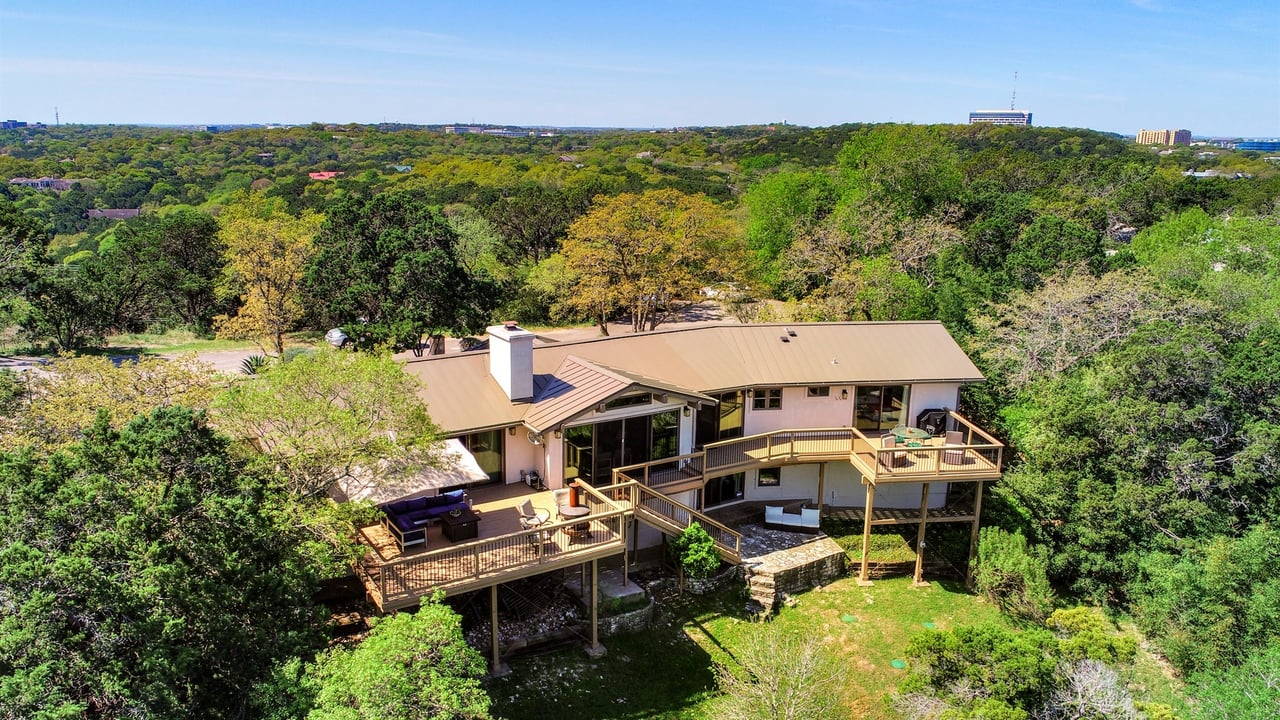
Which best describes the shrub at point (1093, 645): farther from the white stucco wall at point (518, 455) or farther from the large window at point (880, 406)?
the white stucco wall at point (518, 455)

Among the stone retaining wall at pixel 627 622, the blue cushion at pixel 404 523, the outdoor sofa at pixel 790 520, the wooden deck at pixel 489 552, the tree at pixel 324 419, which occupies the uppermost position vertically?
the tree at pixel 324 419

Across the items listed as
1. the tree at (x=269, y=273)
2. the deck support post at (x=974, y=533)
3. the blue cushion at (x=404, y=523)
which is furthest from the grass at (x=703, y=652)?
the tree at (x=269, y=273)

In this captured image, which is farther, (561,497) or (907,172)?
(907,172)

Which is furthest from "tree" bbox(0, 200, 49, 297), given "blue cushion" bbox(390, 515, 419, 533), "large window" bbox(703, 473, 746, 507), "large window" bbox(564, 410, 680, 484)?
"large window" bbox(703, 473, 746, 507)

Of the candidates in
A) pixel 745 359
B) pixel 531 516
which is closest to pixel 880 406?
pixel 745 359


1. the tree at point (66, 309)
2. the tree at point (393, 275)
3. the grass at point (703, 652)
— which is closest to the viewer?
the grass at point (703, 652)

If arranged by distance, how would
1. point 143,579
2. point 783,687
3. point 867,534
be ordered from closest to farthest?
point 143,579 < point 783,687 < point 867,534

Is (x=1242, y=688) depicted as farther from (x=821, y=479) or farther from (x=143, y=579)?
(x=143, y=579)

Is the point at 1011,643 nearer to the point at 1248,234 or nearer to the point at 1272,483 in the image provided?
the point at 1272,483
